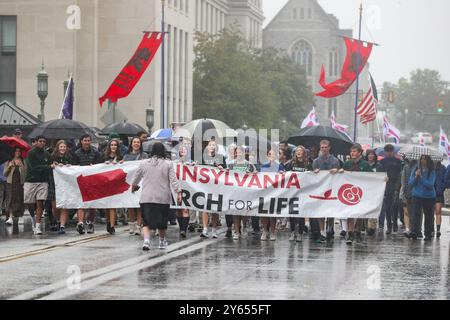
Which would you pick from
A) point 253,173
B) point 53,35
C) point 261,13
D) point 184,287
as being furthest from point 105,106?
point 261,13

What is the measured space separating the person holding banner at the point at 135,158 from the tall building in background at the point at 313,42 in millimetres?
130279

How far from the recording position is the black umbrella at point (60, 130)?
2308cm

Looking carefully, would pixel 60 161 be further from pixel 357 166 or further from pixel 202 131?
pixel 357 166

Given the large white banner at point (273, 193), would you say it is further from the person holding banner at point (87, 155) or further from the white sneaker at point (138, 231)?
the person holding banner at point (87, 155)

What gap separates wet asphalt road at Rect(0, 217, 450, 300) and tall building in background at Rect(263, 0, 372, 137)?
132 m

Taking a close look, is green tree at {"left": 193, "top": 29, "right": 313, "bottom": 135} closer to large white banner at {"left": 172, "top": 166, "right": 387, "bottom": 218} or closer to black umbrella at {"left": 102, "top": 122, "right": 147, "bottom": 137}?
black umbrella at {"left": 102, "top": 122, "right": 147, "bottom": 137}

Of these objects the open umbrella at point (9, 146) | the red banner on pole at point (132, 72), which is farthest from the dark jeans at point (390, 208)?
the red banner on pole at point (132, 72)

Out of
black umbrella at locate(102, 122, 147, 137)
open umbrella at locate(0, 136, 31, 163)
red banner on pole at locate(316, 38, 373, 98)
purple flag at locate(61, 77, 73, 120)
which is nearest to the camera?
open umbrella at locate(0, 136, 31, 163)

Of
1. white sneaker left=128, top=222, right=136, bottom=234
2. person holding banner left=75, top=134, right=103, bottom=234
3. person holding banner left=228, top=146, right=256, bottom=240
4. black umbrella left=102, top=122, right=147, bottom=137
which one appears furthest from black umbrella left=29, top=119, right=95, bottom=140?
person holding banner left=228, top=146, right=256, bottom=240

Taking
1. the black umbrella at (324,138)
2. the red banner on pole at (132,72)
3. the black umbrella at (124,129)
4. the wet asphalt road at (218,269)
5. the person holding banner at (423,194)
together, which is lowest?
the wet asphalt road at (218,269)

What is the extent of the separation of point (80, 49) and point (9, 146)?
43.0 metres

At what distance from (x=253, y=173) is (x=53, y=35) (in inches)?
1735

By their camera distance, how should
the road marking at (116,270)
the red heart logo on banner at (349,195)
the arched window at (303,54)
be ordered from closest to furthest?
the road marking at (116,270), the red heart logo on banner at (349,195), the arched window at (303,54)

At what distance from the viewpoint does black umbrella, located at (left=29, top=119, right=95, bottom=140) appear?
23078 mm
